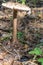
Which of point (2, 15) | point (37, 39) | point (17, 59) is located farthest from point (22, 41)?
point (2, 15)

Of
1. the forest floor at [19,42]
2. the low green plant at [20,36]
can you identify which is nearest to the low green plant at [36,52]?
the forest floor at [19,42]

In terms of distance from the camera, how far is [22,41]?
13.7ft

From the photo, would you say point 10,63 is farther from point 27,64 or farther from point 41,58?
point 41,58

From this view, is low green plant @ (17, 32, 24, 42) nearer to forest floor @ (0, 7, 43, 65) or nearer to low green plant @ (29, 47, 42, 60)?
forest floor @ (0, 7, 43, 65)

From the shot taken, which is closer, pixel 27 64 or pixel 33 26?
pixel 27 64

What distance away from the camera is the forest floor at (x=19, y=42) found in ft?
11.7

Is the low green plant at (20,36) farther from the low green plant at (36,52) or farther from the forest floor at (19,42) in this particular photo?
the low green plant at (36,52)

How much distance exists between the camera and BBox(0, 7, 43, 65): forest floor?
3566 millimetres

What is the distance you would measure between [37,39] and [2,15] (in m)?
1.62

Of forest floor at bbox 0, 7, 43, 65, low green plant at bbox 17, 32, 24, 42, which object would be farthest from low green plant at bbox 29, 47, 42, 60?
low green plant at bbox 17, 32, 24, 42

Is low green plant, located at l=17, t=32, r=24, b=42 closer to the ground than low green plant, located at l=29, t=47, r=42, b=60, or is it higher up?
higher up

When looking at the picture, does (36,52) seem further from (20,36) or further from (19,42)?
(20,36)

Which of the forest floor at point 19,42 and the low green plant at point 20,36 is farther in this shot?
the low green plant at point 20,36

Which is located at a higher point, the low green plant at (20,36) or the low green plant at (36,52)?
the low green plant at (20,36)
